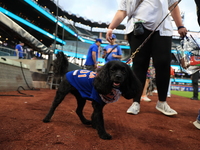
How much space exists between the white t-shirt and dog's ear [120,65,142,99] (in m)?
1.05

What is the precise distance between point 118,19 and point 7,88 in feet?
11.3

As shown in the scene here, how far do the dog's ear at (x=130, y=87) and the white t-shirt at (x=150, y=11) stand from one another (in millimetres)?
1049

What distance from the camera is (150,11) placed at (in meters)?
2.36

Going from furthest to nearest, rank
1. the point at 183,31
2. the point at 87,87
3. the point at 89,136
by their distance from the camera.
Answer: the point at 183,31 → the point at 87,87 → the point at 89,136

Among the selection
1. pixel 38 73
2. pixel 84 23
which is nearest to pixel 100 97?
pixel 38 73

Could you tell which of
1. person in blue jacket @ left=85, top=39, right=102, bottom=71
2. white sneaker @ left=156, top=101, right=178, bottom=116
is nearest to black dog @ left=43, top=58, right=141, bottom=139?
white sneaker @ left=156, top=101, right=178, bottom=116

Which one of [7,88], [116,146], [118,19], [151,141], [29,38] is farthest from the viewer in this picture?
[29,38]

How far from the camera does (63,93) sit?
1.91 metres

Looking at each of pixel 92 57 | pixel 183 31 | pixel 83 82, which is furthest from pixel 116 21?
pixel 92 57

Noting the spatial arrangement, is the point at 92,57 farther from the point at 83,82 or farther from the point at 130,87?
the point at 130,87

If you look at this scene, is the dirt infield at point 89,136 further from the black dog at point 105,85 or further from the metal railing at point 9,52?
the metal railing at point 9,52

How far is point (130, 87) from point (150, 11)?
1349mm

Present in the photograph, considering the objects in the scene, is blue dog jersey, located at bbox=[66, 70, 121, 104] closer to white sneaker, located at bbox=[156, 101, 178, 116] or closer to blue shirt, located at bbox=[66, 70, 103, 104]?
blue shirt, located at bbox=[66, 70, 103, 104]

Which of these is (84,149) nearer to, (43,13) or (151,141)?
(151,141)
